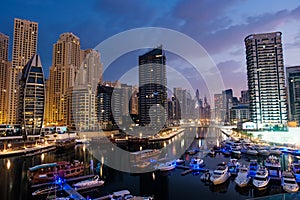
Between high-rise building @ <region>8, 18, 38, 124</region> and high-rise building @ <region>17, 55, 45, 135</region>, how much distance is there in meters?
17.7

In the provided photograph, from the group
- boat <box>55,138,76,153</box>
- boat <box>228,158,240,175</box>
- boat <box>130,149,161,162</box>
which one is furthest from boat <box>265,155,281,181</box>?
boat <box>55,138,76,153</box>

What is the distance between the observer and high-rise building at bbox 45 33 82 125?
2194 inches

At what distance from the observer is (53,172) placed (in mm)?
12312

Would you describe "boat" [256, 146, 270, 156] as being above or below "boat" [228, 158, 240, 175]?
below

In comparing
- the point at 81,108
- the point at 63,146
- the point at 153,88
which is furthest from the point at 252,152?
the point at 153,88

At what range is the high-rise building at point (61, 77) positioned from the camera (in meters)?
55.7

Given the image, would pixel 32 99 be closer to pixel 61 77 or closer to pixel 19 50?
pixel 19 50

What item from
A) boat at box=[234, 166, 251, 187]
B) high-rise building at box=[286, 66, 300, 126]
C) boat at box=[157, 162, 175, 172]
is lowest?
boat at box=[157, 162, 175, 172]

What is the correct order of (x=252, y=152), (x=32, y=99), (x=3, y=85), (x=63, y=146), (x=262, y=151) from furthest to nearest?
(x=3, y=85), (x=32, y=99), (x=63, y=146), (x=252, y=152), (x=262, y=151)

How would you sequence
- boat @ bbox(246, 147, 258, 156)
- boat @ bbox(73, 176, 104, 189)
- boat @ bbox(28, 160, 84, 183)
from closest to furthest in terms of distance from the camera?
boat @ bbox(73, 176, 104, 189) < boat @ bbox(28, 160, 84, 183) < boat @ bbox(246, 147, 258, 156)

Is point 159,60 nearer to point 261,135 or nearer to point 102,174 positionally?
point 261,135

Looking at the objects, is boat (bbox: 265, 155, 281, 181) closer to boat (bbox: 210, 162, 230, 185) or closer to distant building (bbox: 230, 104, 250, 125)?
boat (bbox: 210, 162, 230, 185)

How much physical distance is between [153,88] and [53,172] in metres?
55.8

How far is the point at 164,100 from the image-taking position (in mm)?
68312
